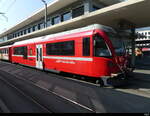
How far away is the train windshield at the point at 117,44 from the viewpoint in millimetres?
7958

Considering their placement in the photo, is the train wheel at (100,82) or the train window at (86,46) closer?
the train wheel at (100,82)

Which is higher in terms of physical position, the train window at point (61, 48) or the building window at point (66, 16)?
the building window at point (66, 16)

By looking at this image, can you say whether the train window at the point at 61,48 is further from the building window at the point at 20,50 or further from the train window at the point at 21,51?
the building window at the point at 20,50

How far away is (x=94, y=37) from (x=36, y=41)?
8152 millimetres

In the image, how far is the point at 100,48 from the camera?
772cm

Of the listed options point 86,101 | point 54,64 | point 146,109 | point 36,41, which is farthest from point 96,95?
point 36,41

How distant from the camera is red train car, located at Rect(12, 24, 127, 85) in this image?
297 inches

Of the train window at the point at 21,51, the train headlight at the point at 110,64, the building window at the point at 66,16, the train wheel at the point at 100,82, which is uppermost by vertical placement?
the building window at the point at 66,16

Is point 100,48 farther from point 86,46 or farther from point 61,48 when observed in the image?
point 61,48

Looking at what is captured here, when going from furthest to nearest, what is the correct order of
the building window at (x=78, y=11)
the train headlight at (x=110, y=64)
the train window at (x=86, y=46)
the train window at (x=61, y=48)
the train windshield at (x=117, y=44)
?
1. the building window at (x=78, y=11)
2. the train window at (x=61, y=48)
3. the train window at (x=86, y=46)
4. the train windshield at (x=117, y=44)
5. the train headlight at (x=110, y=64)

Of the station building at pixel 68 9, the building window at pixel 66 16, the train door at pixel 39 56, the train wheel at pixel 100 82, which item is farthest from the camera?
the building window at pixel 66 16

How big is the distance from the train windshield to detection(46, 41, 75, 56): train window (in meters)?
2.55

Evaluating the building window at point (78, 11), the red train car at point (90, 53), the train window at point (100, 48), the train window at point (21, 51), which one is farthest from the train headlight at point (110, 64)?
the building window at point (78, 11)

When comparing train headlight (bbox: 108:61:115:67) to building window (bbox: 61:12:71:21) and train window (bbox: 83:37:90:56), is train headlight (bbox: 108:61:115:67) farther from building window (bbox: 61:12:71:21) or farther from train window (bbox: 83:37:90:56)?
building window (bbox: 61:12:71:21)
